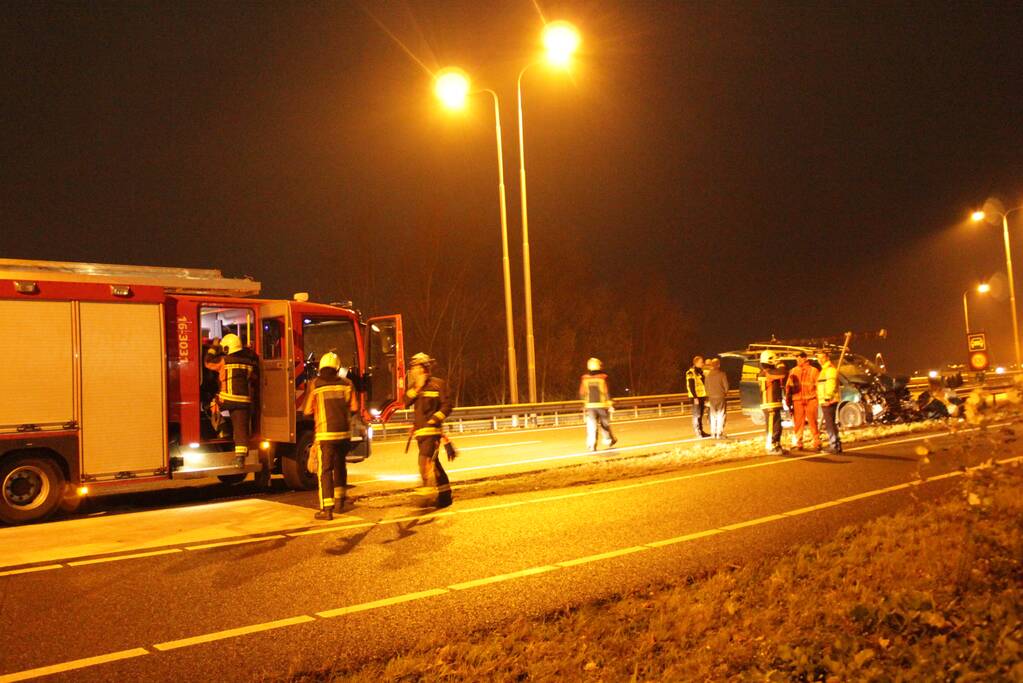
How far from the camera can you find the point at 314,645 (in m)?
5.23

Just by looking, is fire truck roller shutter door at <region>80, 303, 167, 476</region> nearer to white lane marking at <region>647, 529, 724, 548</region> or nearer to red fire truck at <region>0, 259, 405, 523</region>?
red fire truck at <region>0, 259, 405, 523</region>

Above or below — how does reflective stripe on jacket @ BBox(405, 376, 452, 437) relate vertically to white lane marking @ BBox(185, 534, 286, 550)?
above

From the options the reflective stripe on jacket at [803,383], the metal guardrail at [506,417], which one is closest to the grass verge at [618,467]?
the reflective stripe on jacket at [803,383]

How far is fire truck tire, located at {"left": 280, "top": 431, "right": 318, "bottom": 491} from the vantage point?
1246 centimetres

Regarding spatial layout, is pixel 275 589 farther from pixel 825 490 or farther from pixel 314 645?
pixel 825 490

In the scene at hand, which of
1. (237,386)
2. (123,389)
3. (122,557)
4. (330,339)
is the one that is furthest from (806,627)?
(330,339)

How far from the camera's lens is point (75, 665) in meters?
4.98

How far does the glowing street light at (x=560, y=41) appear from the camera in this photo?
63.3ft

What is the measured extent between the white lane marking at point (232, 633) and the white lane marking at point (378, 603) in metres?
0.14

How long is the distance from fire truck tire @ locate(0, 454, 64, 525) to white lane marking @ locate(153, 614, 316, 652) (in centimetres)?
578

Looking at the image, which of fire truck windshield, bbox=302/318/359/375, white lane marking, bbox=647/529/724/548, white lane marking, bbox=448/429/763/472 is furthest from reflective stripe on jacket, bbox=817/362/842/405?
fire truck windshield, bbox=302/318/359/375

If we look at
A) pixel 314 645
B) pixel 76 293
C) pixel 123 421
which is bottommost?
pixel 314 645

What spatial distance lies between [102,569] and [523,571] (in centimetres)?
361

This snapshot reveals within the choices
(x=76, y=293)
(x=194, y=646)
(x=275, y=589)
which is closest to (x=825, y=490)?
(x=275, y=589)
